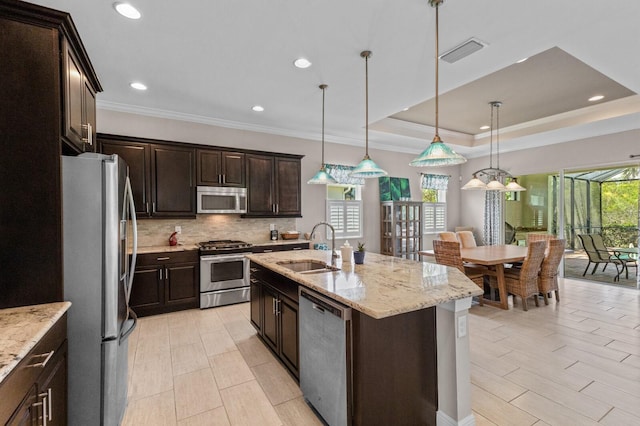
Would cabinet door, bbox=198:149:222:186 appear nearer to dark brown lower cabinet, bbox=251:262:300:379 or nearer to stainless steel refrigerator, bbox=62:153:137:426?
dark brown lower cabinet, bbox=251:262:300:379

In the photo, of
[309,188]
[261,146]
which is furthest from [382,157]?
[261,146]

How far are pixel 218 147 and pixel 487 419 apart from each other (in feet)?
14.8

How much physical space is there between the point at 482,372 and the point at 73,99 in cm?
371

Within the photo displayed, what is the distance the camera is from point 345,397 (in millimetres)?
1739

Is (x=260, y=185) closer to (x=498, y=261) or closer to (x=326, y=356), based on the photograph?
A: (x=326, y=356)

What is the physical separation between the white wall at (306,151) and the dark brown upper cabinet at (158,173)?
0.44 m

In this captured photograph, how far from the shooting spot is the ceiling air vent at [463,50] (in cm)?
277

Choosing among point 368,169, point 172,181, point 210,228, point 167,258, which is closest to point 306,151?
point 210,228

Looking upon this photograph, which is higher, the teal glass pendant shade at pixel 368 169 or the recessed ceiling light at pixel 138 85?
the recessed ceiling light at pixel 138 85

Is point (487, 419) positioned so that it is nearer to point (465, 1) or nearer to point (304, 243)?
point (465, 1)

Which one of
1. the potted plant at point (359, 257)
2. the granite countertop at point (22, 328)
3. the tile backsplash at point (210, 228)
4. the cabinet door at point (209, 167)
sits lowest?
the granite countertop at point (22, 328)

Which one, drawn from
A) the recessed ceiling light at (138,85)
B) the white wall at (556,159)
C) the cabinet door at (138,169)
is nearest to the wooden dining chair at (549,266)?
the white wall at (556,159)

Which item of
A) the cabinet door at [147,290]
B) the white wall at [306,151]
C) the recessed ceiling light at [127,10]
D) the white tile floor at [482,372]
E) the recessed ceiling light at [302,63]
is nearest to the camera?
the white tile floor at [482,372]

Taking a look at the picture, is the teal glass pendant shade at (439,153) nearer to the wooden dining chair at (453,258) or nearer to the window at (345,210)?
the wooden dining chair at (453,258)
